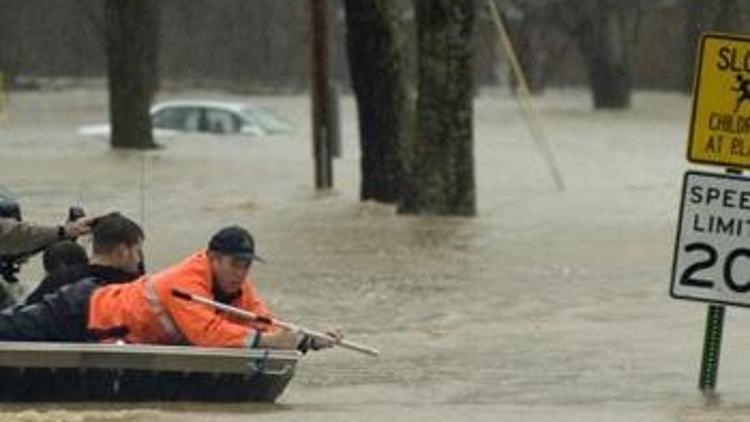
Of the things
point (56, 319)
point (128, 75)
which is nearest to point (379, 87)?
point (128, 75)

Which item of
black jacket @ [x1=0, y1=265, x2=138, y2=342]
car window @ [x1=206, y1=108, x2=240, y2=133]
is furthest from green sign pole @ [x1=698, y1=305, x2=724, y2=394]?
car window @ [x1=206, y1=108, x2=240, y2=133]

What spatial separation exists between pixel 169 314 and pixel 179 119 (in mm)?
30739

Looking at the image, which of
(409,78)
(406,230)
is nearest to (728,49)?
(406,230)

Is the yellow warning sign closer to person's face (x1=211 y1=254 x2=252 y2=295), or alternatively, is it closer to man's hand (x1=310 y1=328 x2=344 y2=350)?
man's hand (x1=310 y1=328 x2=344 y2=350)

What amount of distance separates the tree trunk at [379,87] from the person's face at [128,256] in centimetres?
1536

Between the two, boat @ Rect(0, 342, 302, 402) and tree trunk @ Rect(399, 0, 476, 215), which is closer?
boat @ Rect(0, 342, 302, 402)

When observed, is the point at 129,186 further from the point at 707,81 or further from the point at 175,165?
the point at 707,81

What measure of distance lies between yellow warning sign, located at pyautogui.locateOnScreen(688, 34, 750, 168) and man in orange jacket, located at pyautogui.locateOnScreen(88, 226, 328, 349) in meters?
2.65

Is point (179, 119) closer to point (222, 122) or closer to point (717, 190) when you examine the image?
point (222, 122)

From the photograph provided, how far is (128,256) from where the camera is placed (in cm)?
1093

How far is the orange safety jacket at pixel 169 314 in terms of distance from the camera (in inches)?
411

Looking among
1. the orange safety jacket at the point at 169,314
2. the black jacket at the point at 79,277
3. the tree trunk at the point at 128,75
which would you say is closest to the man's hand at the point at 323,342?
the orange safety jacket at the point at 169,314

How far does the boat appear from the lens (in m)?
10.3

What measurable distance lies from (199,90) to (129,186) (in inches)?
1529
